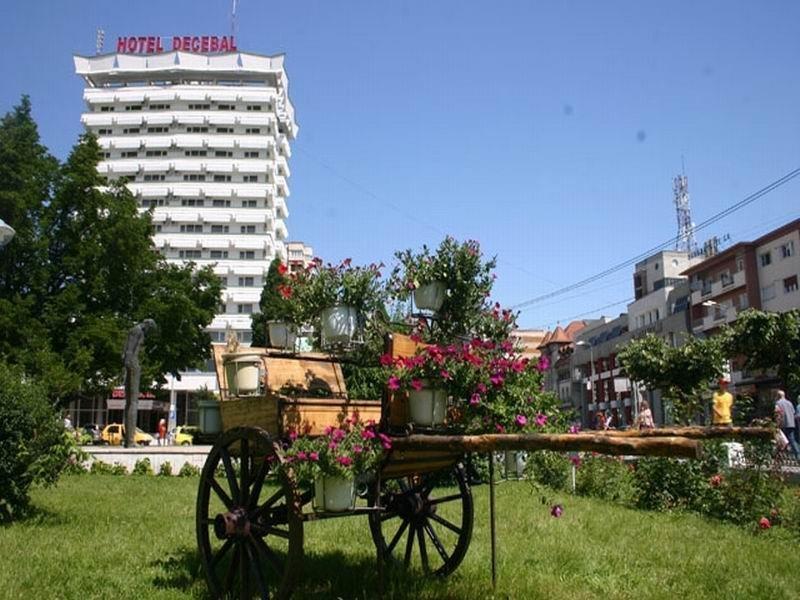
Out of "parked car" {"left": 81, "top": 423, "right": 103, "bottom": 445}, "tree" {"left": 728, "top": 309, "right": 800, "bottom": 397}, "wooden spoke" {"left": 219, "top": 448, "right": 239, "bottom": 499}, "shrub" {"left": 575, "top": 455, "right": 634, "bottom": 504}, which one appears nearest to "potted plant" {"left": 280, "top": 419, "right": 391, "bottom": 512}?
"wooden spoke" {"left": 219, "top": 448, "right": 239, "bottom": 499}

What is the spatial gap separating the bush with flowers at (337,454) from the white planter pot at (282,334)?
1617 millimetres

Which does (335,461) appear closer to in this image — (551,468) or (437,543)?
(437,543)

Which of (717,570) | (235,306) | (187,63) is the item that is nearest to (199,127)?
(187,63)

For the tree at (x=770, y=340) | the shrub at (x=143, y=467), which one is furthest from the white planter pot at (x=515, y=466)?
the tree at (x=770, y=340)

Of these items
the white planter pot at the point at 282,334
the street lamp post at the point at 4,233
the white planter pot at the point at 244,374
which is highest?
the street lamp post at the point at 4,233

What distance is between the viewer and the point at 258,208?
3022 inches

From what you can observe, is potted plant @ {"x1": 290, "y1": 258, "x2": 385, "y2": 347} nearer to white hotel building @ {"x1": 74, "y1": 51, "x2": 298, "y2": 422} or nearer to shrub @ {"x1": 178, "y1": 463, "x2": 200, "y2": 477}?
shrub @ {"x1": 178, "y1": 463, "x2": 200, "y2": 477}

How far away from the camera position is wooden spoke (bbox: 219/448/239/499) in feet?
18.9

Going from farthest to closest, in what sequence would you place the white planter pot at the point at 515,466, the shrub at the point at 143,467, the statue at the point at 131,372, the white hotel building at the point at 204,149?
the white hotel building at the point at 204,149
the statue at the point at 131,372
the shrub at the point at 143,467
the white planter pot at the point at 515,466

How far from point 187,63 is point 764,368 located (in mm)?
70380

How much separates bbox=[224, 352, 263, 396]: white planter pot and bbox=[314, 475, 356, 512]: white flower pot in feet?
3.43

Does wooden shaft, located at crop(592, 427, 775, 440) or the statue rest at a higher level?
the statue

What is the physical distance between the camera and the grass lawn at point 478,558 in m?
6.06

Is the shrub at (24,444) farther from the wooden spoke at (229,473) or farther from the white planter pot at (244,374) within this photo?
the white planter pot at (244,374)
